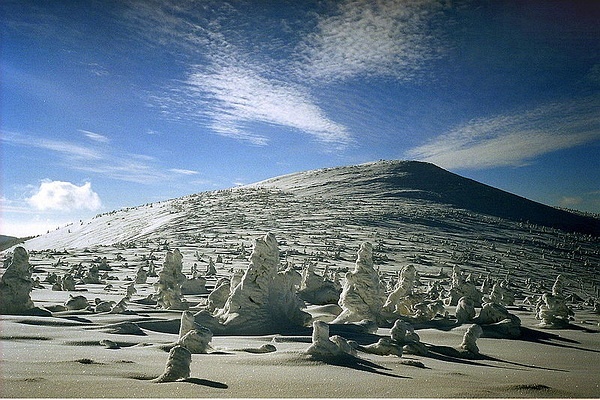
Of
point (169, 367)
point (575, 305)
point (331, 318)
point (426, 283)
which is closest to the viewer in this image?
point (169, 367)

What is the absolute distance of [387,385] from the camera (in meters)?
4.16

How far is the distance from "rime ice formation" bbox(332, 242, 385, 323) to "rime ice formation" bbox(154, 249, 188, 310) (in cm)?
355

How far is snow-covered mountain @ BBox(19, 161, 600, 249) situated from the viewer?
3522 centimetres

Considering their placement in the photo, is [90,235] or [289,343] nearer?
[289,343]

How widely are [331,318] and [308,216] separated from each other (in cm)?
2888

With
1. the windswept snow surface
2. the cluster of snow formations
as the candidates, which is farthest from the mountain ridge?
the cluster of snow formations

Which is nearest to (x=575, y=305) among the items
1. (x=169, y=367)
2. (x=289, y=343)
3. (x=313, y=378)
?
(x=289, y=343)

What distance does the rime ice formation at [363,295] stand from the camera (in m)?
8.71

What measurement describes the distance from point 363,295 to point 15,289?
6137 millimetres

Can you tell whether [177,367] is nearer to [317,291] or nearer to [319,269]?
[317,291]

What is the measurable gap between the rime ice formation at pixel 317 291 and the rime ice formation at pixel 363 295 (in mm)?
2453

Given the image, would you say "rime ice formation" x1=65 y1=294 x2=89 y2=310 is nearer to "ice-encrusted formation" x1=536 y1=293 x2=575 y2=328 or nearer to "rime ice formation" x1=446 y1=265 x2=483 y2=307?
"rime ice formation" x1=446 y1=265 x2=483 y2=307

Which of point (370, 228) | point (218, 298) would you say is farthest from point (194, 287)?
point (370, 228)

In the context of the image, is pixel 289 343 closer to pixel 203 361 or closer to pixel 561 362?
pixel 203 361
